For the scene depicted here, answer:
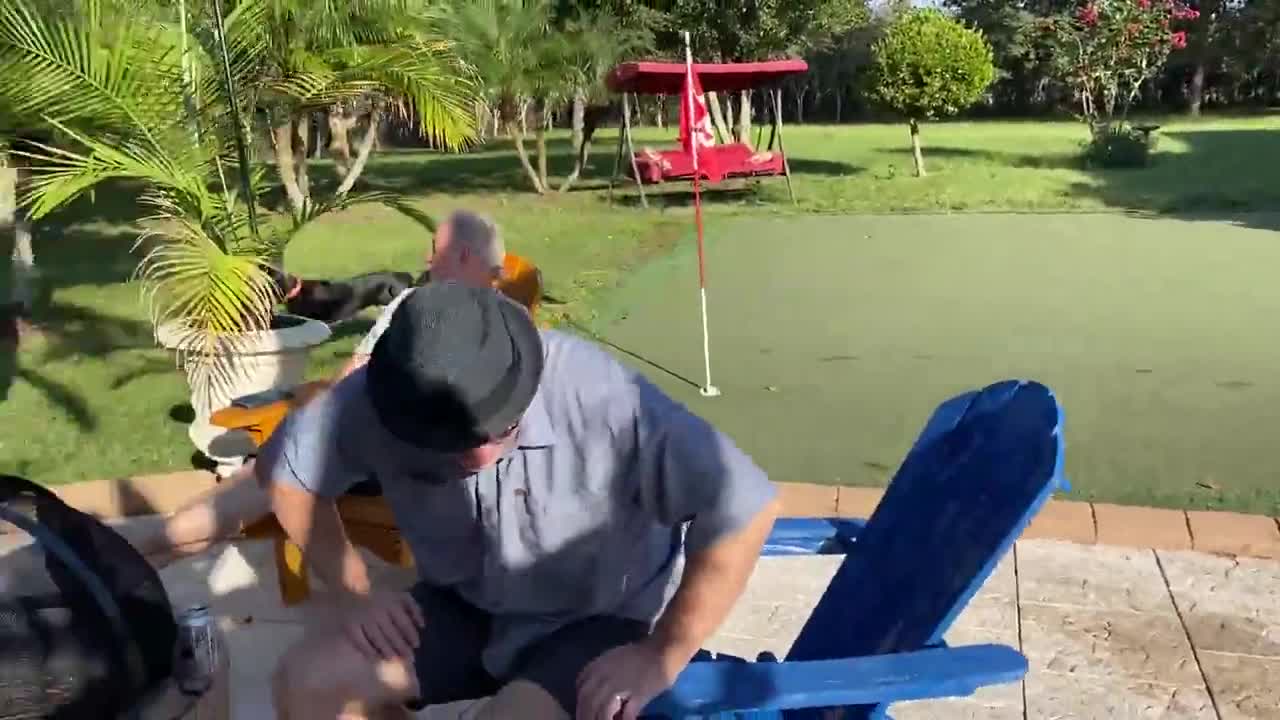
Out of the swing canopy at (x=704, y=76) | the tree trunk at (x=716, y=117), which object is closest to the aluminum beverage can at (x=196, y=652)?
the swing canopy at (x=704, y=76)

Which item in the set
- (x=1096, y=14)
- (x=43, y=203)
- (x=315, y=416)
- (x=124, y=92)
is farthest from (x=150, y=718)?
(x=1096, y=14)

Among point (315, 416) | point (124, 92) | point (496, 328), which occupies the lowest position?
point (315, 416)

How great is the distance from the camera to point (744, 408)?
575 centimetres

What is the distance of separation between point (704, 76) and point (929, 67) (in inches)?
185

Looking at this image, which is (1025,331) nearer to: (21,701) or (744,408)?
(744,408)

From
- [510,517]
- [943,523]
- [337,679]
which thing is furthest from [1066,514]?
[337,679]

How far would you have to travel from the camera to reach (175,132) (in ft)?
17.1

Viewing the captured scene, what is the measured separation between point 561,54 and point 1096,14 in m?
9.50

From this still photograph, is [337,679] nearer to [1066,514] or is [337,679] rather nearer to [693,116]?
[1066,514]

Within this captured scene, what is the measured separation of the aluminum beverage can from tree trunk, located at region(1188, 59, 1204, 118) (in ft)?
142

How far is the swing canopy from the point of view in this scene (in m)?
12.5

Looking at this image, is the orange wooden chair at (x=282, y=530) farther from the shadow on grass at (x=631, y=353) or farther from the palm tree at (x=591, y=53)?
the palm tree at (x=591, y=53)

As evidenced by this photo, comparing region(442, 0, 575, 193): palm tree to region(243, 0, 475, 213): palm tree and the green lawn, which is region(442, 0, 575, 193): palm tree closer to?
the green lawn

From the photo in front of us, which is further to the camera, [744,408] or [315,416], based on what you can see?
[744,408]
